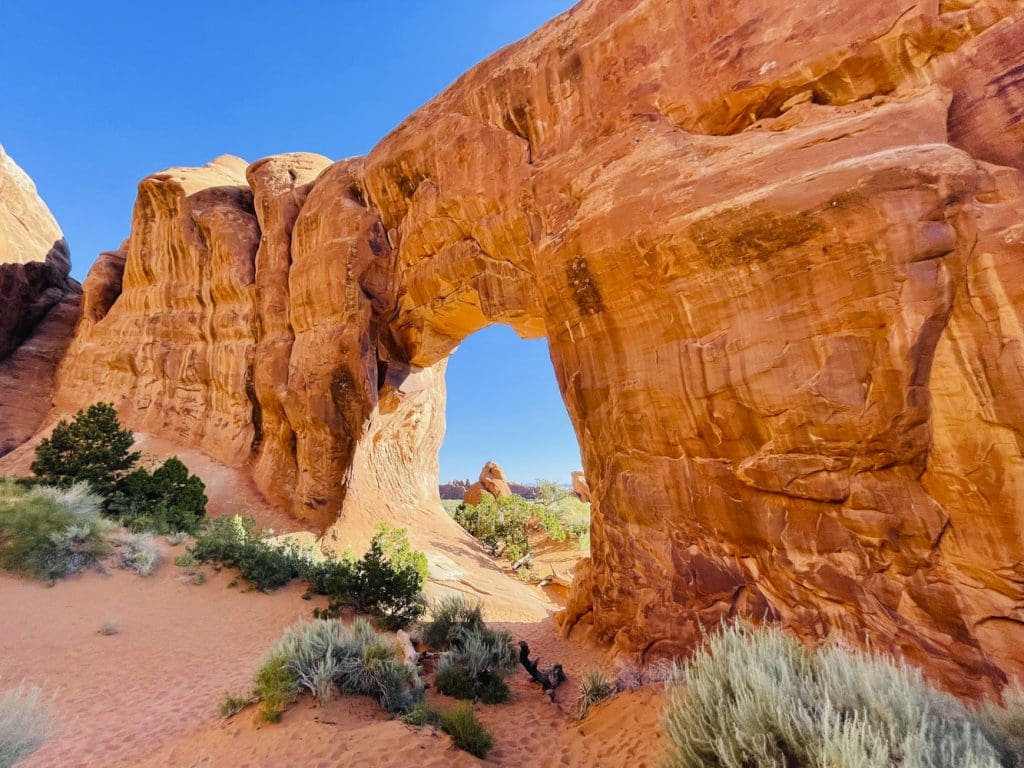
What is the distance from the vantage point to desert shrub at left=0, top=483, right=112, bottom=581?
9391mm

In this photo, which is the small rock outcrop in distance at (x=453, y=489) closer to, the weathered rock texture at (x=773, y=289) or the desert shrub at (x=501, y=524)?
the desert shrub at (x=501, y=524)

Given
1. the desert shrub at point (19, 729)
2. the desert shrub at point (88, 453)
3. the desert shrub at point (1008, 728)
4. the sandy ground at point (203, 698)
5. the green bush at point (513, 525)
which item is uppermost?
the desert shrub at point (88, 453)

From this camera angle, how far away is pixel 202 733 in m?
5.06

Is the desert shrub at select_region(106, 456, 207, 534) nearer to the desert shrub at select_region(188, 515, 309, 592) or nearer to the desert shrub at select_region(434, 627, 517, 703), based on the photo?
the desert shrub at select_region(188, 515, 309, 592)

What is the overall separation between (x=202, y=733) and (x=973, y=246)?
32.3 feet

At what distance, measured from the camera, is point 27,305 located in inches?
901

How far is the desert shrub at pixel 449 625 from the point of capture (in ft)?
25.8

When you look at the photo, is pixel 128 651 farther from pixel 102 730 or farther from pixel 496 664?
pixel 496 664

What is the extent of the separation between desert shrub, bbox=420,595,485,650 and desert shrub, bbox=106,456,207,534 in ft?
28.7

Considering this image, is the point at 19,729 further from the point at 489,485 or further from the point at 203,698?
the point at 489,485

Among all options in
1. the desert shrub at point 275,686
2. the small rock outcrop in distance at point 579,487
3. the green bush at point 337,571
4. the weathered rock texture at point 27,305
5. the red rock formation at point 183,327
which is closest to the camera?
the desert shrub at point 275,686

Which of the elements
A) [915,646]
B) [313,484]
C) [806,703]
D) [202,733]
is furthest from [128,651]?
[915,646]

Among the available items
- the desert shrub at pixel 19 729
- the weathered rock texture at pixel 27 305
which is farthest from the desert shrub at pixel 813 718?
the weathered rock texture at pixel 27 305

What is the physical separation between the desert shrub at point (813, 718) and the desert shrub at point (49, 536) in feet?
40.2
